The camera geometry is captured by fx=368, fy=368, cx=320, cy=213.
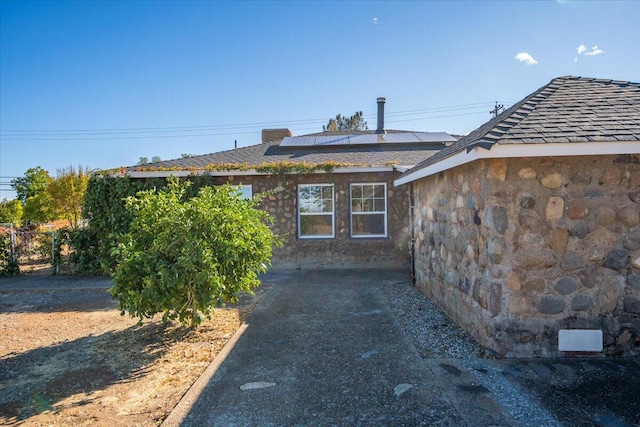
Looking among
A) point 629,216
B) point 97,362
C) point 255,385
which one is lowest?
point 97,362

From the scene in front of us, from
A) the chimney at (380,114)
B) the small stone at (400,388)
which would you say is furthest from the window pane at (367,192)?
the small stone at (400,388)

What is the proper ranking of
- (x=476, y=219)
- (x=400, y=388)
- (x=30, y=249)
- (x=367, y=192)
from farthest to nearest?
(x=30, y=249) → (x=367, y=192) → (x=476, y=219) → (x=400, y=388)

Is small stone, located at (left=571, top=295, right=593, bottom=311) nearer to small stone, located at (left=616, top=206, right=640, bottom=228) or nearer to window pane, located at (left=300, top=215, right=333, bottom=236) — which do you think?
small stone, located at (left=616, top=206, right=640, bottom=228)

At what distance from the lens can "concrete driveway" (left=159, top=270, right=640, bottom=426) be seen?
2.90 m

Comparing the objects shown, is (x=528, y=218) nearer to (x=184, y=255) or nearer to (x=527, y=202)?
(x=527, y=202)

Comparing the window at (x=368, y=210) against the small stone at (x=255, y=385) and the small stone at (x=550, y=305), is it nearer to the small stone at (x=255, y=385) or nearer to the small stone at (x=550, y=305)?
the small stone at (x=550, y=305)

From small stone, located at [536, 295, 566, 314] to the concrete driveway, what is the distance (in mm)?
534

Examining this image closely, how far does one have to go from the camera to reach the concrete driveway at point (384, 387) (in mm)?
2896

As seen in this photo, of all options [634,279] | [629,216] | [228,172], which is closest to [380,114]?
[228,172]

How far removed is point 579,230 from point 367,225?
7.04 m

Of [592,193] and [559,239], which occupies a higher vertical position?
[592,193]

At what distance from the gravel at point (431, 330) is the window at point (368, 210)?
11.9 ft

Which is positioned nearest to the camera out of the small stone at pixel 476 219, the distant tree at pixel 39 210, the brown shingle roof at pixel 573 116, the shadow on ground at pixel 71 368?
the shadow on ground at pixel 71 368

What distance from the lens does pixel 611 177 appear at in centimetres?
393
